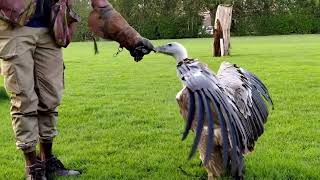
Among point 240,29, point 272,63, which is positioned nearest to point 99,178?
point 272,63

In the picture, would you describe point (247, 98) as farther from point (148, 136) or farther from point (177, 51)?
point (148, 136)

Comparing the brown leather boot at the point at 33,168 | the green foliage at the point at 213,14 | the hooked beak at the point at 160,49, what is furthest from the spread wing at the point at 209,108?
the green foliage at the point at 213,14

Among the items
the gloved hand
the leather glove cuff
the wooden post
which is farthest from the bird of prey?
the wooden post

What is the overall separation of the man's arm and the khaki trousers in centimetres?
38

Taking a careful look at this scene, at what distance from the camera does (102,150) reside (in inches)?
217

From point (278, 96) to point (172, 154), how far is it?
392 centimetres

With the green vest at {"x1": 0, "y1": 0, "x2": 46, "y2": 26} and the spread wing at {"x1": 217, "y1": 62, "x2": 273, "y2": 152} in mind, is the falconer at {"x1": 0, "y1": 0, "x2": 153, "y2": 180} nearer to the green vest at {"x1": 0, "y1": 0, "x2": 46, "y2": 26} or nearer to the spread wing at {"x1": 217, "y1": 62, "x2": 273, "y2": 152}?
the green vest at {"x1": 0, "y1": 0, "x2": 46, "y2": 26}

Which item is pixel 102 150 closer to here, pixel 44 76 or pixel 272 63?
pixel 44 76

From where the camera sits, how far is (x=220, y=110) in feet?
10.5

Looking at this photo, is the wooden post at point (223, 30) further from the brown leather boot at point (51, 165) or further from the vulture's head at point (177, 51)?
the vulture's head at point (177, 51)

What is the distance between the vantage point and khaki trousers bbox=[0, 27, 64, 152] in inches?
159

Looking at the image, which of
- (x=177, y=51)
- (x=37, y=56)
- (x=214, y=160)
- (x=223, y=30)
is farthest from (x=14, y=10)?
(x=223, y=30)

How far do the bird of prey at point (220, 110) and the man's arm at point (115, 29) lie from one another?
25 cm

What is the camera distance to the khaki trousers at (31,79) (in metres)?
4.04
